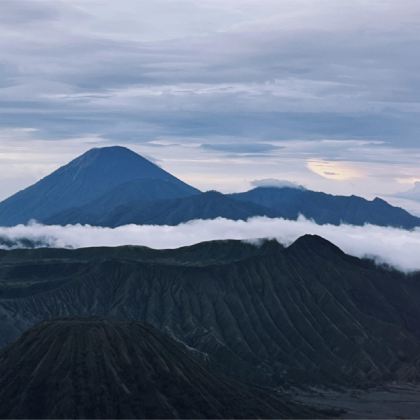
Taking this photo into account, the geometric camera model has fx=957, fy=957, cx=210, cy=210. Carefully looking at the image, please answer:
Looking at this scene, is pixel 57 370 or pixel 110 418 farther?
pixel 57 370

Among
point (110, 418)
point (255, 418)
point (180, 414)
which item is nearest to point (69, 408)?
point (110, 418)

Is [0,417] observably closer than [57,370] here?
Yes

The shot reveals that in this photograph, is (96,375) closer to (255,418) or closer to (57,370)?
(57,370)

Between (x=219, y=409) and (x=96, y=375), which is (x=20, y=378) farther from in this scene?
(x=219, y=409)

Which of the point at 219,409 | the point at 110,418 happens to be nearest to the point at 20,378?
the point at 110,418

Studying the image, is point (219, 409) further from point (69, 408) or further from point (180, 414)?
point (69, 408)

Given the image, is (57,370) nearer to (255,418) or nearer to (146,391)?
(146,391)

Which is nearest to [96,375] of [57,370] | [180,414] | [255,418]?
[57,370]
